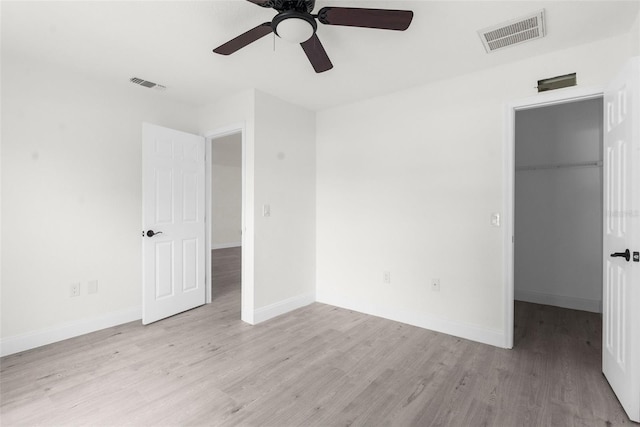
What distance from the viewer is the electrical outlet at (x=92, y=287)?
127 inches

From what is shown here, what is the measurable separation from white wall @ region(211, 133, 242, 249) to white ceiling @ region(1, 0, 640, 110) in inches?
224

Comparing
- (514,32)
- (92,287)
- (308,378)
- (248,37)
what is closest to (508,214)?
(514,32)

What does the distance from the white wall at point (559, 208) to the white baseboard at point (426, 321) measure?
5.83ft

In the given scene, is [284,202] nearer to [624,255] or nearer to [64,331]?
[64,331]

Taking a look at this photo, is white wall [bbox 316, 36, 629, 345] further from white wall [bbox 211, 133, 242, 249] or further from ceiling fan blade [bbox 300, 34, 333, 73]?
white wall [bbox 211, 133, 242, 249]

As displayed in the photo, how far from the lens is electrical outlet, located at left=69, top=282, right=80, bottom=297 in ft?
10.2

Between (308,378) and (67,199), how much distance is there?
2.79 meters

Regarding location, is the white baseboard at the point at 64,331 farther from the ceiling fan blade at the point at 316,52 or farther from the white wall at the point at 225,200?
the white wall at the point at 225,200

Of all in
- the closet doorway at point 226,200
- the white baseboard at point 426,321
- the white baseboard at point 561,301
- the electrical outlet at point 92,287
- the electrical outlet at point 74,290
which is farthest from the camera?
the closet doorway at point 226,200

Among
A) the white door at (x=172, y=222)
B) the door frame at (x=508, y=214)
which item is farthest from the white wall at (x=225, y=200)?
the door frame at (x=508, y=214)

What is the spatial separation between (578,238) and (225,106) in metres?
4.58

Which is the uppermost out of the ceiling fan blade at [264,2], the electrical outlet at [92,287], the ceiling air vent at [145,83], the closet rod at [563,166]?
the ceiling air vent at [145,83]

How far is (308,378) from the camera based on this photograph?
2375 mm

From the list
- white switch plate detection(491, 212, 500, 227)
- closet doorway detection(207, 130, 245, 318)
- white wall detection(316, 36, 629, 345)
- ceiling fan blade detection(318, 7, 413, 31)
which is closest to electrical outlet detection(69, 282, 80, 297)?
white wall detection(316, 36, 629, 345)
